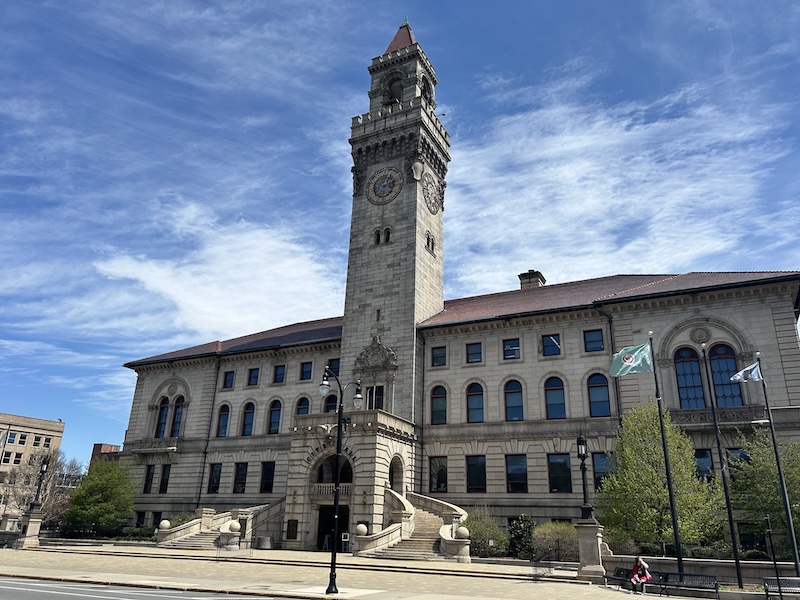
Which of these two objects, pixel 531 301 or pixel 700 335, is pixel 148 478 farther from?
pixel 700 335

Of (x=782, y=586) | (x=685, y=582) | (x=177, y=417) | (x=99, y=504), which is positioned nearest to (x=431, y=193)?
(x=177, y=417)

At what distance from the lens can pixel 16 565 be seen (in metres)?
25.1

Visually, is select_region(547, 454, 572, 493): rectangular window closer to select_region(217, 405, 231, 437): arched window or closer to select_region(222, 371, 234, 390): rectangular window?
select_region(217, 405, 231, 437): arched window

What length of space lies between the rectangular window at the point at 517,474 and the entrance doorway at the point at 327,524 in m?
10.5

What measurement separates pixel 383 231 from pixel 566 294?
1505 cm

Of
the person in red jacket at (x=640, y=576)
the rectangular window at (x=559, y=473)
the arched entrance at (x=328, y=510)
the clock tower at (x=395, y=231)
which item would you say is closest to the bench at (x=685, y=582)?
the person in red jacket at (x=640, y=576)

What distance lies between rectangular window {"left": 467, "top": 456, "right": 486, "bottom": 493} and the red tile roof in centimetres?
963

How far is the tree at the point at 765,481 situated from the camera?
2748 cm

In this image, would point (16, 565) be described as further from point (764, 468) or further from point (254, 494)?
point (764, 468)

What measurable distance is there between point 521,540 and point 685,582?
1153cm

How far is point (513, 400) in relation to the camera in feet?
131

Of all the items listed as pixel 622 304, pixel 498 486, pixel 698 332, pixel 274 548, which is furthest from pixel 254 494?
pixel 698 332

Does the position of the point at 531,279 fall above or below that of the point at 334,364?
above

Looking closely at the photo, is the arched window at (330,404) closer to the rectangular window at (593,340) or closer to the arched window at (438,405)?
the arched window at (438,405)
